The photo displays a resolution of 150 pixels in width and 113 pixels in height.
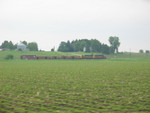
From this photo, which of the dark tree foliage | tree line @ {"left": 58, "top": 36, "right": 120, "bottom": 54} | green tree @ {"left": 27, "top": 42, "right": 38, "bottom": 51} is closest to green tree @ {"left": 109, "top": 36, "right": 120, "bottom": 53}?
tree line @ {"left": 58, "top": 36, "right": 120, "bottom": 54}

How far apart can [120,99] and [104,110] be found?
213cm

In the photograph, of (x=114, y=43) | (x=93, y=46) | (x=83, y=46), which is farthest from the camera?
(x=83, y=46)

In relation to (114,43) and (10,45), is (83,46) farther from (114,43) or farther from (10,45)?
(10,45)

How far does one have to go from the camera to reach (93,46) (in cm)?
16750

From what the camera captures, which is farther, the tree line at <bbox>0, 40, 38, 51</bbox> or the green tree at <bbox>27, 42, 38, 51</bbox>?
the green tree at <bbox>27, 42, 38, 51</bbox>

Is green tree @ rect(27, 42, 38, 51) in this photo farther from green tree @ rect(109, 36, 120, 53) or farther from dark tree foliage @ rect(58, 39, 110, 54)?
green tree @ rect(109, 36, 120, 53)

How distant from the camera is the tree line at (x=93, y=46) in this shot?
158 meters

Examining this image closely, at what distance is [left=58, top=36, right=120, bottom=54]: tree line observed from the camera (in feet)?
519

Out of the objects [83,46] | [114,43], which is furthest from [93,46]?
[114,43]

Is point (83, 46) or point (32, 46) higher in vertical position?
point (32, 46)

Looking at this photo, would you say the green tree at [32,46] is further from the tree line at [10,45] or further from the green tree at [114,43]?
the green tree at [114,43]

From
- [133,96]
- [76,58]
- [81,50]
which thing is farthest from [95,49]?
[133,96]

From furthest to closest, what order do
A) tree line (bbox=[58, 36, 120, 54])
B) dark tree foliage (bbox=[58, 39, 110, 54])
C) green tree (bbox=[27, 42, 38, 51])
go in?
green tree (bbox=[27, 42, 38, 51]), dark tree foliage (bbox=[58, 39, 110, 54]), tree line (bbox=[58, 36, 120, 54])

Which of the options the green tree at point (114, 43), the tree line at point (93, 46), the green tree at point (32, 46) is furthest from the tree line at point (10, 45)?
the green tree at point (114, 43)
